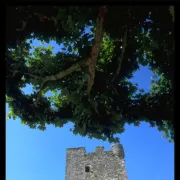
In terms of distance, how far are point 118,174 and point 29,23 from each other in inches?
817

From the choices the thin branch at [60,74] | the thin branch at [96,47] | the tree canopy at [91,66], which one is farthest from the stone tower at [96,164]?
the thin branch at [96,47]

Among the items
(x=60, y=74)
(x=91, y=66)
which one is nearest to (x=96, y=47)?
(x=91, y=66)

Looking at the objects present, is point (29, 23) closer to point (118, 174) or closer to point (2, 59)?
point (2, 59)

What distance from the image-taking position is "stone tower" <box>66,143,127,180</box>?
26047mm

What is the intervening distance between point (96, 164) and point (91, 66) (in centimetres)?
2057

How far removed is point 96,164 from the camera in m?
26.9

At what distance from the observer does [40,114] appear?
882 centimetres

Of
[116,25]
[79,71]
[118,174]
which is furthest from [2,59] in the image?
[118,174]

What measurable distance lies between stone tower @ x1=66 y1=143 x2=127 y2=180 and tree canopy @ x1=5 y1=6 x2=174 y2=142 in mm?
18000

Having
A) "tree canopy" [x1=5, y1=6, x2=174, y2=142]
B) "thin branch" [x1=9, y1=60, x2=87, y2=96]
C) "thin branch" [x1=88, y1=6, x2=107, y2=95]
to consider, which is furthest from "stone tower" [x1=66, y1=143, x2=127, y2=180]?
"thin branch" [x1=88, y1=6, x2=107, y2=95]

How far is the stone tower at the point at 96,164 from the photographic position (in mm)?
26047

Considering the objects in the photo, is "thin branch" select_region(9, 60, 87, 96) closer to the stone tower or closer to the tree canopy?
the tree canopy

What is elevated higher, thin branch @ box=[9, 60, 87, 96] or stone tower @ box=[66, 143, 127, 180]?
thin branch @ box=[9, 60, 87, 96]

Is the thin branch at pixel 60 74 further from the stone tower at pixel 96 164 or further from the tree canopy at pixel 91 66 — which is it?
the stone tower at pixel 96 164
